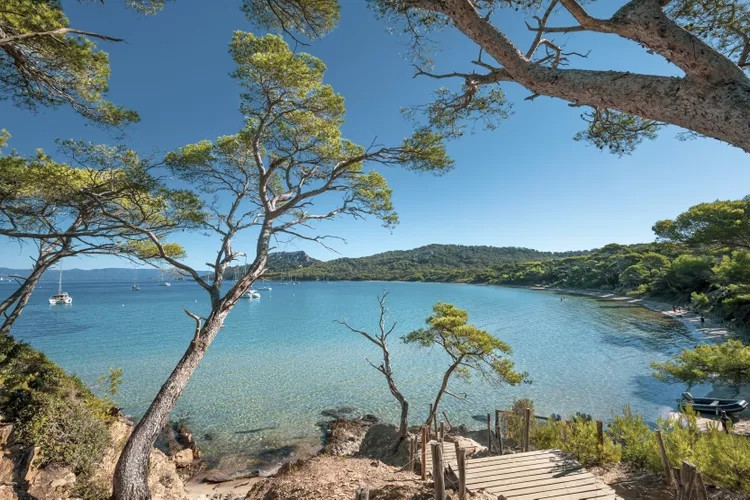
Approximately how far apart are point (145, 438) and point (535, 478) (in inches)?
228

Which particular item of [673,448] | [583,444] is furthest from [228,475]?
[673,448]

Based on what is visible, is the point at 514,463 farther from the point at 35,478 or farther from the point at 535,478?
the point at 35,478

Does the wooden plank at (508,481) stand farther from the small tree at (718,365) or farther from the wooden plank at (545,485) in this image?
the small tree at (718,365)

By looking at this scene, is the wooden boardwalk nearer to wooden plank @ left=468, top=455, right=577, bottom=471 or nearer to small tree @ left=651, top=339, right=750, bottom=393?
wooden plank @ left=468, top=455, right=577, bottom=471

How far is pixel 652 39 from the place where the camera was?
2.31 m

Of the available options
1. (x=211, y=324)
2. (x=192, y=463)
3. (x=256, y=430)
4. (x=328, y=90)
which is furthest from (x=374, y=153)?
(x=256, y=430)

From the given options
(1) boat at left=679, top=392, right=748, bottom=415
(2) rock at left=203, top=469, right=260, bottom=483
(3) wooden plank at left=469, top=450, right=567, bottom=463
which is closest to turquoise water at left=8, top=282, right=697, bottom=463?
(2) rock at left=203, top=469, right=260, bottom=483

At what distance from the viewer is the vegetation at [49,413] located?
17.2 ft

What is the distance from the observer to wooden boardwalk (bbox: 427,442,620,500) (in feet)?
14.0

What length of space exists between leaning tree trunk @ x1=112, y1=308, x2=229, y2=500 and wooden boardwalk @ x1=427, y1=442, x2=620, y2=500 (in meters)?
4.48

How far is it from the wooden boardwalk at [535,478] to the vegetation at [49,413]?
6038mm

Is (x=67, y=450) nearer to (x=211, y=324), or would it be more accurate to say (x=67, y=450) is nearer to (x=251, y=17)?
(x=211, y=324)

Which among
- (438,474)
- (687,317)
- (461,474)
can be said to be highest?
(438,474)

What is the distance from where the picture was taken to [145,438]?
5.14 metres
